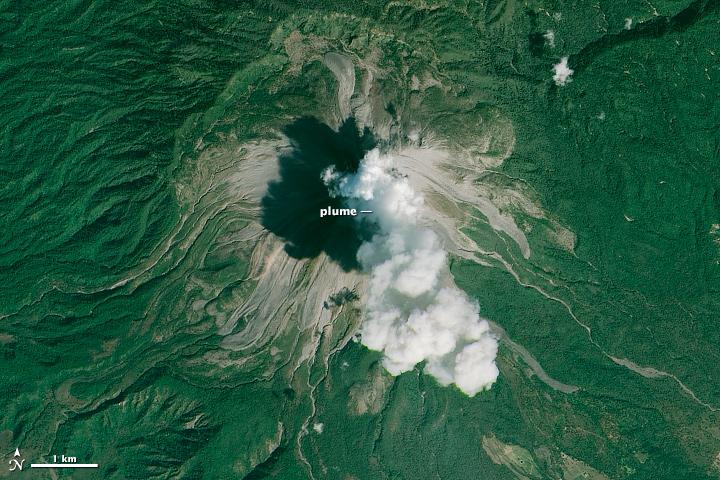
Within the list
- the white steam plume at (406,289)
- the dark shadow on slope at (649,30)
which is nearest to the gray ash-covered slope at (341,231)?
the dark shadow on slope at (649,30)

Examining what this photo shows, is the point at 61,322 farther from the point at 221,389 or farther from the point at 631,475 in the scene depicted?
the point at 631,475

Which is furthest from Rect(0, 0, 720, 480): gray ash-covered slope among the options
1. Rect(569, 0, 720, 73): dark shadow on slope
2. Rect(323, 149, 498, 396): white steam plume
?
Rect(323, 149, 498, 396): white steam plume

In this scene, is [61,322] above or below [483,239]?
below

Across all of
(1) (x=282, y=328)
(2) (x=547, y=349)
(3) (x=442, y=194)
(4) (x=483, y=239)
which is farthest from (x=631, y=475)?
(1) (x=282, y=328)

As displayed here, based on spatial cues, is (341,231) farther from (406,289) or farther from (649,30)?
(649,30)

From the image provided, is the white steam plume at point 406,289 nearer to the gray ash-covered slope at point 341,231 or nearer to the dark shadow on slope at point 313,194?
the dark shadow on slope at point 313,194

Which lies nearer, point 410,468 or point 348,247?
point 348,247

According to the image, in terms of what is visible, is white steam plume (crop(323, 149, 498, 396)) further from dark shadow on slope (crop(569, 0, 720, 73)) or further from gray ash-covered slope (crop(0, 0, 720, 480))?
dark shadow on slope (crop(569, 0, 720, 73))
